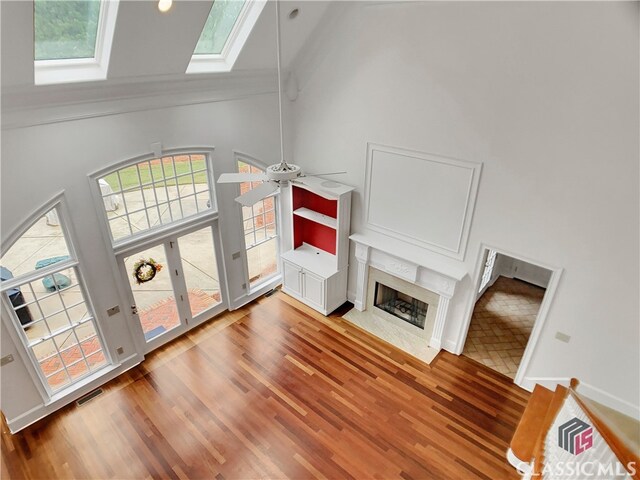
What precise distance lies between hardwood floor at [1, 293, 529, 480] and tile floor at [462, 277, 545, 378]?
0.32 meters

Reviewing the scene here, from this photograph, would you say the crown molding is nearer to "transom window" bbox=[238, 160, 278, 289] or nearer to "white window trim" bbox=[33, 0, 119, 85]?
"white window trim" bbox=[33, 0, 119, 85]

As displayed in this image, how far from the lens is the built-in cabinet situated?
6.13 meters

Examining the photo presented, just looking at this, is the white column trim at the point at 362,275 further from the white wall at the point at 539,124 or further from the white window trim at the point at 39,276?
the white window trim at the point at 39,276

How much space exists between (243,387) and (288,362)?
0.77m

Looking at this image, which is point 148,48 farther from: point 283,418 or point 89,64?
point 283,418

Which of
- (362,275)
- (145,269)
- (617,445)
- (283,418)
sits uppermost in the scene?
(617,445)

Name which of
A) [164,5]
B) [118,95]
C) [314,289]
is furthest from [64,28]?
[314,289]

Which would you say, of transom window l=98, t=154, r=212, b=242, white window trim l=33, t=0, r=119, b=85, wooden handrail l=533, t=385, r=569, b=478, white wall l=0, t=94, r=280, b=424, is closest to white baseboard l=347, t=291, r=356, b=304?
white wall l=0, t=94, r=280, b=424

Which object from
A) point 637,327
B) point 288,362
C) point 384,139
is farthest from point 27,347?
point 637,327

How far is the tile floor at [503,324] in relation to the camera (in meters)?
5.77

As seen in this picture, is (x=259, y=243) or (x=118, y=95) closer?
(x=118, y=95)

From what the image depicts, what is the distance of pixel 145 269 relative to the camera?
545 centimetres

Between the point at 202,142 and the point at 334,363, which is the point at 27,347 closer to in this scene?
the point at 202,142

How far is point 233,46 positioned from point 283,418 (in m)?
4.96
